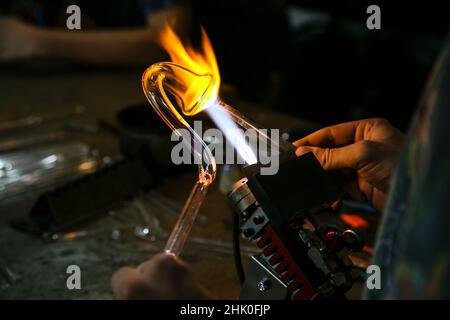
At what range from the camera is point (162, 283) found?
24.9 inches

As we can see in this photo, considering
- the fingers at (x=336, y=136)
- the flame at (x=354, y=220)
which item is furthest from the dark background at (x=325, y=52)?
the fingers at (x=336, y=136)

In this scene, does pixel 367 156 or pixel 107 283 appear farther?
pixel 107 283

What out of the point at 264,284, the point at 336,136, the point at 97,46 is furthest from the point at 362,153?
the point at 97,46

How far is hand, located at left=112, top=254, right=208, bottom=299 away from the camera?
63 centimetres

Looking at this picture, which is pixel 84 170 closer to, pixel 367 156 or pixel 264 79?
pixel 367 156

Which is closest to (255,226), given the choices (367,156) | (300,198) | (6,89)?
(300,198)

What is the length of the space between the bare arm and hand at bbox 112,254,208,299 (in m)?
1.68

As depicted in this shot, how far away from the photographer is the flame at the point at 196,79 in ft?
2.30

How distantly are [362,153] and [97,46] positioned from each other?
171 cm

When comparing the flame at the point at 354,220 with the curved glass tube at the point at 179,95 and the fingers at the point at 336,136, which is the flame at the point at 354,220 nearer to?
the fingers at the point at 336,136

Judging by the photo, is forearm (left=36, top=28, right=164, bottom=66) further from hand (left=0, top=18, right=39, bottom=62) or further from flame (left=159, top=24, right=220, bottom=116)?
flame (left=159, top=24, right=220, bottom=116)

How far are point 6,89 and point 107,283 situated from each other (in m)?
1.30

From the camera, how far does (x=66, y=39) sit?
2.19 meters
